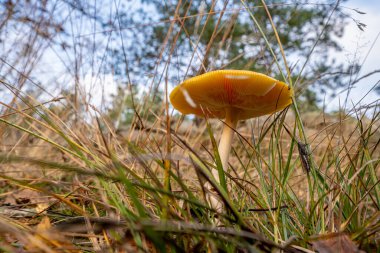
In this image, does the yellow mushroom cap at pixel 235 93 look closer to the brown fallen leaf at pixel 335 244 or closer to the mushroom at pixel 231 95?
the mushroom at pixel 231 95

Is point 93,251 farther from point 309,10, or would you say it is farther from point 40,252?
point 309,10

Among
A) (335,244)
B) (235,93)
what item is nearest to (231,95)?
(235,93)

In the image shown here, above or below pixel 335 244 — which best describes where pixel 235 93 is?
above

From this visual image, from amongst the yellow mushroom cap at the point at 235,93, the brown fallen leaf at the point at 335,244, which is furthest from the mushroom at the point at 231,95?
the brown fallen leaf at the point at 335,244

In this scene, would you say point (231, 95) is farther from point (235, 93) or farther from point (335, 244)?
point (335, 244)

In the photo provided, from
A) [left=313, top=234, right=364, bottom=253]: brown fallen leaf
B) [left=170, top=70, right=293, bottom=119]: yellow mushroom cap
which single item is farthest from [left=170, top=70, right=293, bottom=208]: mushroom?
[left=313, top=234, right=364, bottom=253]: brown fallen leaf

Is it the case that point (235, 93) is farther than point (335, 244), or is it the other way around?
point (235, 93)
